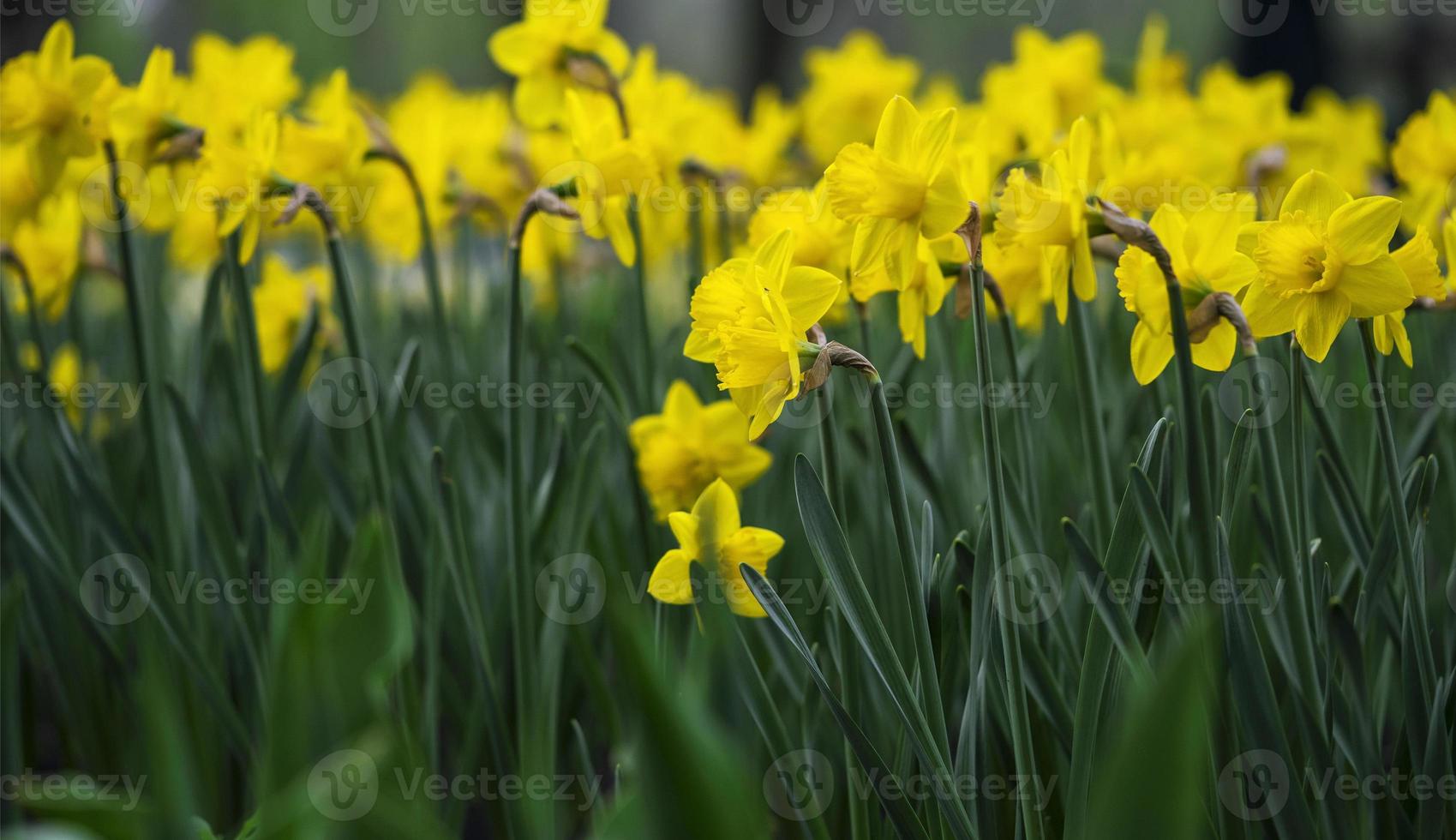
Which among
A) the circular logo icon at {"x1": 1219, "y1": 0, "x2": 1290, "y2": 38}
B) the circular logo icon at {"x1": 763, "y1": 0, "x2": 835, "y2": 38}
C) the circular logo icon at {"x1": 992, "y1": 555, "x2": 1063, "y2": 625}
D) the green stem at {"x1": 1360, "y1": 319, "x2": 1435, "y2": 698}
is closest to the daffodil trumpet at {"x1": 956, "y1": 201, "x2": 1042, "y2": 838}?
the circular logo icon at {"x1": 992, "y1": 555, "x2": 1063, "y2": 625}

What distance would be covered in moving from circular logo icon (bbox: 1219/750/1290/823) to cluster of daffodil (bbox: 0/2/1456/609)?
1.13 feet

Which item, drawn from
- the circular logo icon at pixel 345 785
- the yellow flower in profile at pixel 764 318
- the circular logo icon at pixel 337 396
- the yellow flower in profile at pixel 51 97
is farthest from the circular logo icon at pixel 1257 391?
the yellow flower in profile at pixel 51 97

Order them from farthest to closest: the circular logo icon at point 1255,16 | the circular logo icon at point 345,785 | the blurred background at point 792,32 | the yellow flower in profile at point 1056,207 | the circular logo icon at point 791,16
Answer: the circular logo icon at point 791,16, the blurred background at point 792,32, the circular logo icon at point 1255,16, the yellow flower in profile at point 1056,207, the circular logo icon at point 345,785

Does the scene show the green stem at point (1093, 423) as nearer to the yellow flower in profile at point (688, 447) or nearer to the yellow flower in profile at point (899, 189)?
the yellow flower in profile at point (899, 189)

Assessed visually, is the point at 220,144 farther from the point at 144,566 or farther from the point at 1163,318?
the point at 1163,318

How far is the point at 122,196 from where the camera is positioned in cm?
140

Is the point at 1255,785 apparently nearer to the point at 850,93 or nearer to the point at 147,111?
the point at 147,111

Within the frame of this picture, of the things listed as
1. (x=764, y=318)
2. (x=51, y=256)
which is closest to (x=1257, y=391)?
(x=764, y=318)

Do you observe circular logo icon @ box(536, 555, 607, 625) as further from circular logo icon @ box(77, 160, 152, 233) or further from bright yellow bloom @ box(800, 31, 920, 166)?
bright yellow bloom @ box(800, 31, 920, 166)

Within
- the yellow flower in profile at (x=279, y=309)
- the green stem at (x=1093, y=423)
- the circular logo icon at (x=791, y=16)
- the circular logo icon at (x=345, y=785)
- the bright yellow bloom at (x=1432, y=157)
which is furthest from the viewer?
the circular logo icon at (x=791, y=16)

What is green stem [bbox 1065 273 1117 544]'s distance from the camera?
1.08 m

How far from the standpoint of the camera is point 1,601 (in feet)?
2.72

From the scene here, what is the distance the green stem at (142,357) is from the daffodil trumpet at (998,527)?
109 centimetres

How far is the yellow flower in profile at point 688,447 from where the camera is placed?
1225 millimetres
